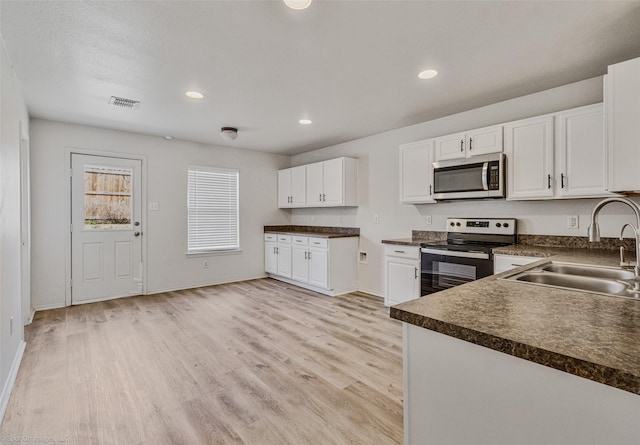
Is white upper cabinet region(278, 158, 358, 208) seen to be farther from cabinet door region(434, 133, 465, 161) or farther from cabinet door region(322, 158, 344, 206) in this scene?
cabinet door region(434, 133, 465, 161)

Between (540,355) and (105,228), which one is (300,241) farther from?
(540,355)

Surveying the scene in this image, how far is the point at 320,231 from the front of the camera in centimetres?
570

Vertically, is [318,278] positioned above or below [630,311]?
below

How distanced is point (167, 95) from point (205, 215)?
8.31 ft

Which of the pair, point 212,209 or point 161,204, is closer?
point 161,204

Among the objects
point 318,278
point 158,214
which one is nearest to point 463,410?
point 318,278

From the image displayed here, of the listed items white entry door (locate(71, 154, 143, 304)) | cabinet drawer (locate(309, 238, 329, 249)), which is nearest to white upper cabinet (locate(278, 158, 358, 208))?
cabinet drawer (locate(309, 238, 329, 249))

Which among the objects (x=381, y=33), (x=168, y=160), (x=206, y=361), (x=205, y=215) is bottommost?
(x=206, y=361)

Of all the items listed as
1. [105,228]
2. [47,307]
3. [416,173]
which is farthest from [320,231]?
[47,307]

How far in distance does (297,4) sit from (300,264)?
390 centimetres

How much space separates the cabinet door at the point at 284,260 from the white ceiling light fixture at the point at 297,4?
3.98 meters

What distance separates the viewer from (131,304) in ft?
14.3

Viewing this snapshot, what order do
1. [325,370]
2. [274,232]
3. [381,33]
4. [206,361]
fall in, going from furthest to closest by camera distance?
[274,232] < [206,361] < [325,370] < [381,33]

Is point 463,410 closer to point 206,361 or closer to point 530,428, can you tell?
point 530,428
